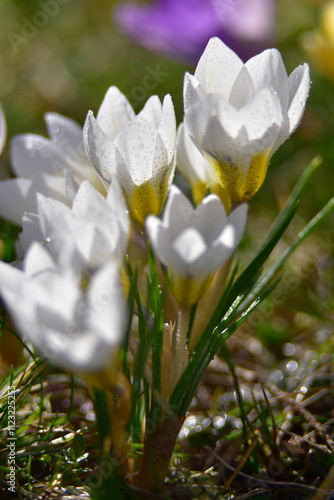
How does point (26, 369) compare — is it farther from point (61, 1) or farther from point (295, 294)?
point (61, 1)

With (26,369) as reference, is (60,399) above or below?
below

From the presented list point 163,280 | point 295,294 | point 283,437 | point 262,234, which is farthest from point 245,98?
point 262,234

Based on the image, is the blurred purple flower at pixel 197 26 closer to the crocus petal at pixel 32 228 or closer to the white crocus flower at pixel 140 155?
the white crocus flower at pixel 140 155

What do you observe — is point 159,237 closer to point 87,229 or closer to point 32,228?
point 87,229

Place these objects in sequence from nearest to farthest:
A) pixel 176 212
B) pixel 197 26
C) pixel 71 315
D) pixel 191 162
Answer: pixel 71 315, pixel 176 212, pixel 191 162, pixel 197 26

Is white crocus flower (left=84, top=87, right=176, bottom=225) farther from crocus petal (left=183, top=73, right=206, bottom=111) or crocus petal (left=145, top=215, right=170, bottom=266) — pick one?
crocus petal (left=145, top=215, right=170, bottom=266)

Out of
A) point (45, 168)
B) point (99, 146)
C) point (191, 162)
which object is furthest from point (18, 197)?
point (191, 162)

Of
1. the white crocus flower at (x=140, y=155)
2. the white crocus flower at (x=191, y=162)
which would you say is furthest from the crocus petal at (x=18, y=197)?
the white crocus flower at (x=191, y=162)
